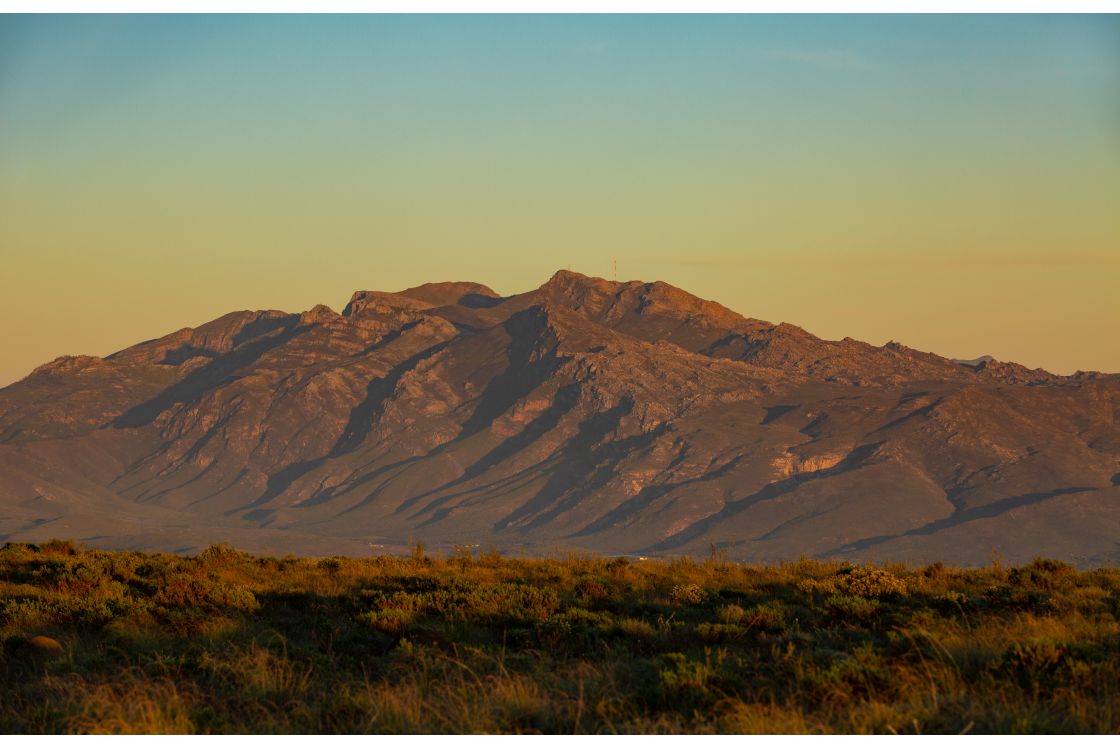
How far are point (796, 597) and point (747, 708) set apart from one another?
431 inches

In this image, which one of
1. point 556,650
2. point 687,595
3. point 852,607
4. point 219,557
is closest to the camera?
point 556,650

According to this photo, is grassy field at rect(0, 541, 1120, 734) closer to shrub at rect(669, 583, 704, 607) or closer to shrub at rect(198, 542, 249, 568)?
shrub at rect(669, 583, 704, 607)

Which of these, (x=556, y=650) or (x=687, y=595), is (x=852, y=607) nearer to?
(x=687, y=595)

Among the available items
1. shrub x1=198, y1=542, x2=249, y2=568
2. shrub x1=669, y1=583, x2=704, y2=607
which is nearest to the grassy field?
shrub x1=669, y1=583, x2=704, y2=607

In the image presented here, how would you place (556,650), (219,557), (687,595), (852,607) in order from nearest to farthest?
(556,650) → (852,607) → (687,595) → (219,557)

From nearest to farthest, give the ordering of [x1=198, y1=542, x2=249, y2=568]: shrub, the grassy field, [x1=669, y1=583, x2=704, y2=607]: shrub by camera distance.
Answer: the grassy field
[x1=669, y1=583, x2=704, y2=607]: shrub
[x1=198, y1=542, x2=249, y2=568]: shrub

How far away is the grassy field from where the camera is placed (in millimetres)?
16422

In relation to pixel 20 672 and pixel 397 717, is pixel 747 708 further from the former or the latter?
pixel 20 672

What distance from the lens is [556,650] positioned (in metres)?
21.4

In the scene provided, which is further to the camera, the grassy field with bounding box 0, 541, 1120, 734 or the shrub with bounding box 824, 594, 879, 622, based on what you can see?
the shrub with bounding box 824, 594, 879, 622

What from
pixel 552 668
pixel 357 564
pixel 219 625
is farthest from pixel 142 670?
pixel 357 564

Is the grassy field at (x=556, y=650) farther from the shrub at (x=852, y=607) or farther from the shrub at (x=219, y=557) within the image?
the shrub at (x=219, y=557)

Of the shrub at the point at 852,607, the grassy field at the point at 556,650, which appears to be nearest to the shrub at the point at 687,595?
the grassy field at the point at 556,650

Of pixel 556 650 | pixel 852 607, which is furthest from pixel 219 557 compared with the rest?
pixel 852 607
